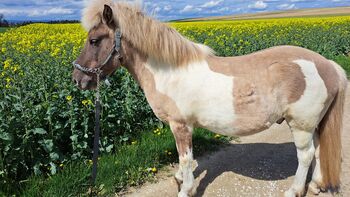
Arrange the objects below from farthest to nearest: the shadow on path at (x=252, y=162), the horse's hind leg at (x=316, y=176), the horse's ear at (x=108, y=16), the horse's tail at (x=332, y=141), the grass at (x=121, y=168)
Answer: the shadow on path at (x=252, y=162) < the horse's hind leg at (x=316, y=176) < the grass at (x=121, y=168) < the horse's tail at (x=332, y=141) < the horse's ear at (x=108, y=16)

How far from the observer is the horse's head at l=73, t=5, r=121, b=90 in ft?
10.4

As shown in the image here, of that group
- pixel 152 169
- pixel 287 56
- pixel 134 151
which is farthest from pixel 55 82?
pixel 287 56

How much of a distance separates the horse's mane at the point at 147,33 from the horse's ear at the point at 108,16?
0.05m

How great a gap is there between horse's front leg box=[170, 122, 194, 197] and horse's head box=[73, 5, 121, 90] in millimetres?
954

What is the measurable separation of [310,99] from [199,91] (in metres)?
1.16

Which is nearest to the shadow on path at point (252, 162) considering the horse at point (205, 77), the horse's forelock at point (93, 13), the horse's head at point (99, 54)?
the horse at point (205, 77)

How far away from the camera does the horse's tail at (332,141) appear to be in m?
3.66

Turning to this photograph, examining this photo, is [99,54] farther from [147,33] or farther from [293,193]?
[293,193]

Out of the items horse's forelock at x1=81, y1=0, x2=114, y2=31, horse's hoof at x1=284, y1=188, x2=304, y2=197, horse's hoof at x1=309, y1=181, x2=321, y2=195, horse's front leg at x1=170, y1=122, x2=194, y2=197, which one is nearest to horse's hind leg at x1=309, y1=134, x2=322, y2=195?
horse's hoof at x1=309, y1=181, x2=321, y2=195

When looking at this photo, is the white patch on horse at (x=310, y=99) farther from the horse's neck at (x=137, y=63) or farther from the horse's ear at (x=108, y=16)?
the horse's ear at (x=108, y=16)

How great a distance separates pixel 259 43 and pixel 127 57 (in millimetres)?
8916

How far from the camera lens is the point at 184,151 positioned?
363 cm

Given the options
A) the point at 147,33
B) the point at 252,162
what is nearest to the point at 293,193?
the point at 252,162

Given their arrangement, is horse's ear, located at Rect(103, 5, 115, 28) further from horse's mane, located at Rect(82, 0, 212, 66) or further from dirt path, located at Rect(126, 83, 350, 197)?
dirt path, located at Rect(126, 83, 350, 197)
